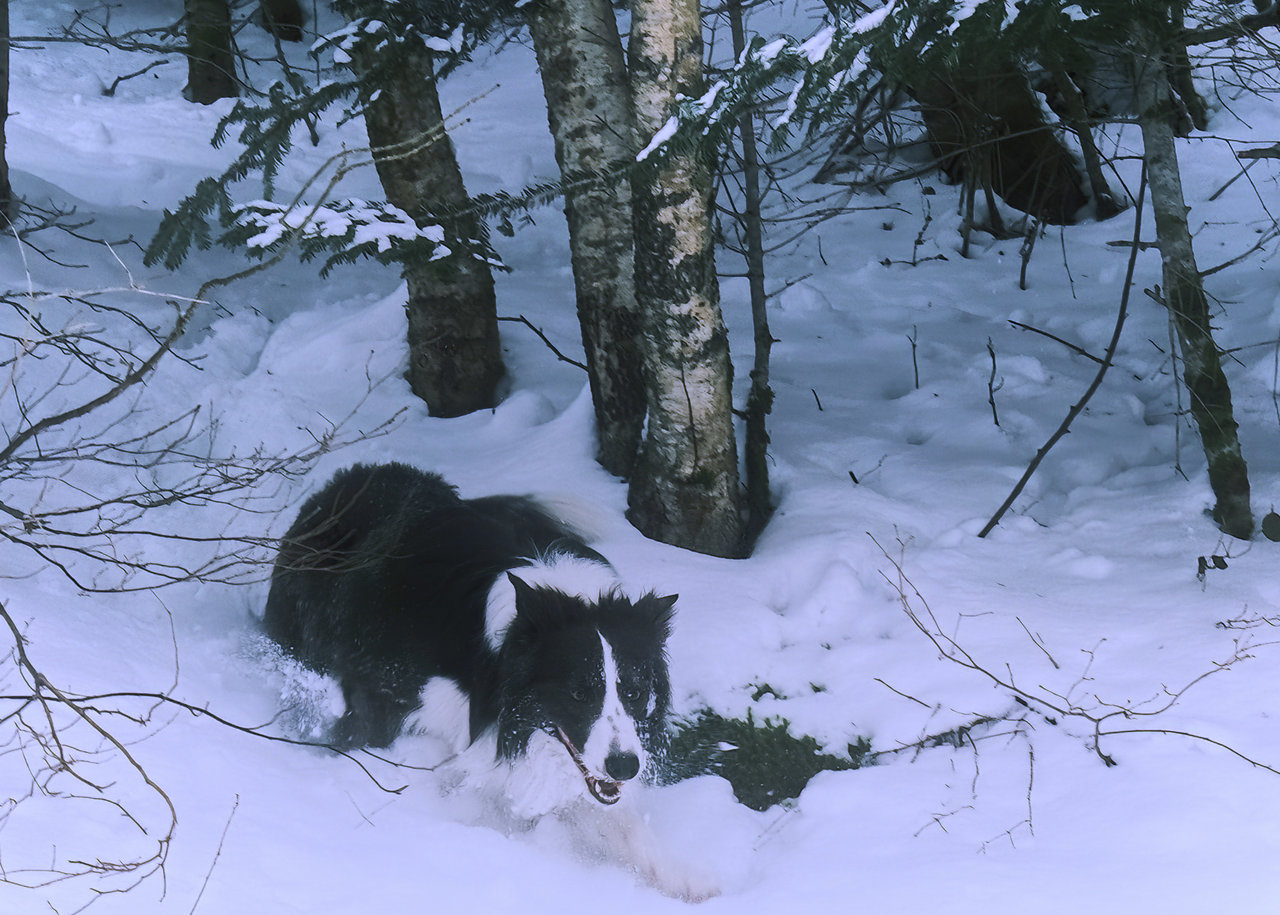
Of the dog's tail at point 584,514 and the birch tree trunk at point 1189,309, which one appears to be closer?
the birch tree trunk at point 1189,309

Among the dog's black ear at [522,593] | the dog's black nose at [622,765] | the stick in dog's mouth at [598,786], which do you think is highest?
the dog's black ear at [522,593]

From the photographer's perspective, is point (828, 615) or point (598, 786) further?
point (828, 615)

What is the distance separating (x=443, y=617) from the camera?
12.9ft

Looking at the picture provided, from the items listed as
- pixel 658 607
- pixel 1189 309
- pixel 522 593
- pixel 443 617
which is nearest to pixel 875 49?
pixel 1189 309

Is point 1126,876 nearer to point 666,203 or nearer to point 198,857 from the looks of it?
point 198,857

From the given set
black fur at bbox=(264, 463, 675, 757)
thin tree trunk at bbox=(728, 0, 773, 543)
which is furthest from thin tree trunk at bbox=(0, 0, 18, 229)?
thin tree trunk at bbox=(728, 0, 773, 543)

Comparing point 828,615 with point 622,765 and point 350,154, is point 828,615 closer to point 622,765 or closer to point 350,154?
point 622,765

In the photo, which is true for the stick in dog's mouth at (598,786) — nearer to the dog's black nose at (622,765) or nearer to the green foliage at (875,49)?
the dog's black nose at (622,765)

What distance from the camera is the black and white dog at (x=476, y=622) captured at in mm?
3350

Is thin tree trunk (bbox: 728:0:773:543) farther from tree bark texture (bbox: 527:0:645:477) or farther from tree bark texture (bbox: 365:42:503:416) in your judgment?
tree bark texture (bbox: 365:42:503:416)

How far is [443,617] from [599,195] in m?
2.10

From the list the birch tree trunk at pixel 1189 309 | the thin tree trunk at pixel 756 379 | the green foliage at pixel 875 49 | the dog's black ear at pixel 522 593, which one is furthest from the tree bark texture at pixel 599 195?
the birch tree trunk at pixel 1189 309

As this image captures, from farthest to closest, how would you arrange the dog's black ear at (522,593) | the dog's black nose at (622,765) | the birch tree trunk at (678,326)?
the birch tree trunk at (678,326)
the dog's black ear at (522,593)
the dog's black nose at (622,765)

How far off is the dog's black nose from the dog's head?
0.03 m
